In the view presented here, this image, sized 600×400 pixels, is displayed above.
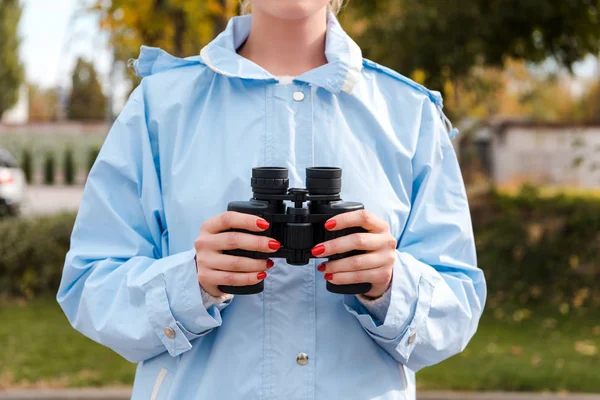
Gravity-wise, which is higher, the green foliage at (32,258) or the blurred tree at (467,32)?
the blurred tree at (467,32)

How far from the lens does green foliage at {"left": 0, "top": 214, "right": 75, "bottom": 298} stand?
802cm

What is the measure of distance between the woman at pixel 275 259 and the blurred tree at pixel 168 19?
509 cm

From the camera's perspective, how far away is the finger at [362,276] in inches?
58.8

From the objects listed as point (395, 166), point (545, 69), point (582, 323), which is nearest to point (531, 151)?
point (545, 69)

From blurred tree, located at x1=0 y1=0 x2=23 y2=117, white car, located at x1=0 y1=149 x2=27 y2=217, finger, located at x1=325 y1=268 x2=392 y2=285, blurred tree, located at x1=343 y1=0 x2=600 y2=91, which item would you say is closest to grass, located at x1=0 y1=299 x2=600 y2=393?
blurred tree, located at x1=343 y1=0 x2=600 y2=91

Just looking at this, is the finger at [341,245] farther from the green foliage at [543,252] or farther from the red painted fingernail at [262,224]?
the green foliage at [543,252]

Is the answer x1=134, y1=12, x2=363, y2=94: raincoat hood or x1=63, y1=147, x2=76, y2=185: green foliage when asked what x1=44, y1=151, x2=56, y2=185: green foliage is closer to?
x1=63, y1=147, x2=76, y2=185: green foliage

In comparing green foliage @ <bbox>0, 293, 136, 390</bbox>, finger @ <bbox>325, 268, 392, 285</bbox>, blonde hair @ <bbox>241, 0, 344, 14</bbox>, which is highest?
blonde hair @ <bbox>241, 0, 344, 14</bbox>

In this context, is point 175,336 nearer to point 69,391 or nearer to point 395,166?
point 395,166

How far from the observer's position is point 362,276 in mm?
1509

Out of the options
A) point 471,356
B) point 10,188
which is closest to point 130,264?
point 471,356

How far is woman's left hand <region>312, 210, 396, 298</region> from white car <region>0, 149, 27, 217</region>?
14474mm

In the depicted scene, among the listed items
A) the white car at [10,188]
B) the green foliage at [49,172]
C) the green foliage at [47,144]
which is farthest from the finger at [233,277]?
the green foliage at [47,144]

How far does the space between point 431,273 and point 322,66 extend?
1.73 feet
